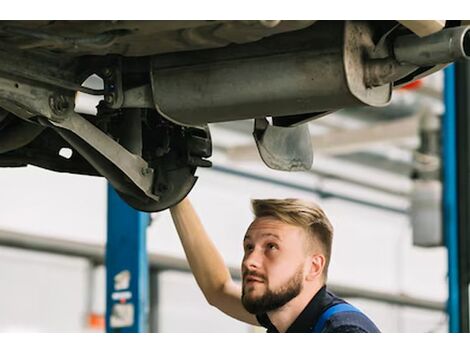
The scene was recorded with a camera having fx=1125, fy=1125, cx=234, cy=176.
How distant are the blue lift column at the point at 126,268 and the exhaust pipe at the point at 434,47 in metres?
2.77

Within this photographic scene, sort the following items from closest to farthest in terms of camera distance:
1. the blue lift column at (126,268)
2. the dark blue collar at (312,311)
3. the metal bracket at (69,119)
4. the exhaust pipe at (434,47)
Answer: the exhaust pipe at (434,47)
the metal bracket at (69,119)
the dark blue collar at (312,311)
the blue lift column at (126,268)

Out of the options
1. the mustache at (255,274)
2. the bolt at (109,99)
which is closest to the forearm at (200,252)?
the mustache at (255,274)

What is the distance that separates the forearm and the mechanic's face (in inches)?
9.9

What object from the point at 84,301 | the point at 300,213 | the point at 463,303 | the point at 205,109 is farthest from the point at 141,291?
the point at 84,301

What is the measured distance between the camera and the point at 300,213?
3.08 m

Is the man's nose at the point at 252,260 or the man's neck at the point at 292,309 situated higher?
the man's nose at the point at 252,260

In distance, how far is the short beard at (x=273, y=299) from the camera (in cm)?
297

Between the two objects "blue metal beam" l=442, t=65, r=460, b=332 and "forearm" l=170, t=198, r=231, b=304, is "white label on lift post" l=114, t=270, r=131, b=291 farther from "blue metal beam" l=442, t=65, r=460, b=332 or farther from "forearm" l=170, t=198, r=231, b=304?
"forearm" l=170, t=198, r=231, b=304

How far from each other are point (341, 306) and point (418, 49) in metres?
0.81

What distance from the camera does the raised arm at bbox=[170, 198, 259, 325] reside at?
3.28 m

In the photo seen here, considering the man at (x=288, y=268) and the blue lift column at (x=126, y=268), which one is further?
the blue lift column at (x=126, y=268)

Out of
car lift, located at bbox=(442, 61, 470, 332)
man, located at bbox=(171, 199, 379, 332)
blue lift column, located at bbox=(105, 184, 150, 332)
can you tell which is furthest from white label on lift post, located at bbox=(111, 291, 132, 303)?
man, located at bbox=(171, 199, 379, 332)

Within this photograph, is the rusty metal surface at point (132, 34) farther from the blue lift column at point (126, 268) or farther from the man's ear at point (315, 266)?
the blue lift column at point (126, 268)
